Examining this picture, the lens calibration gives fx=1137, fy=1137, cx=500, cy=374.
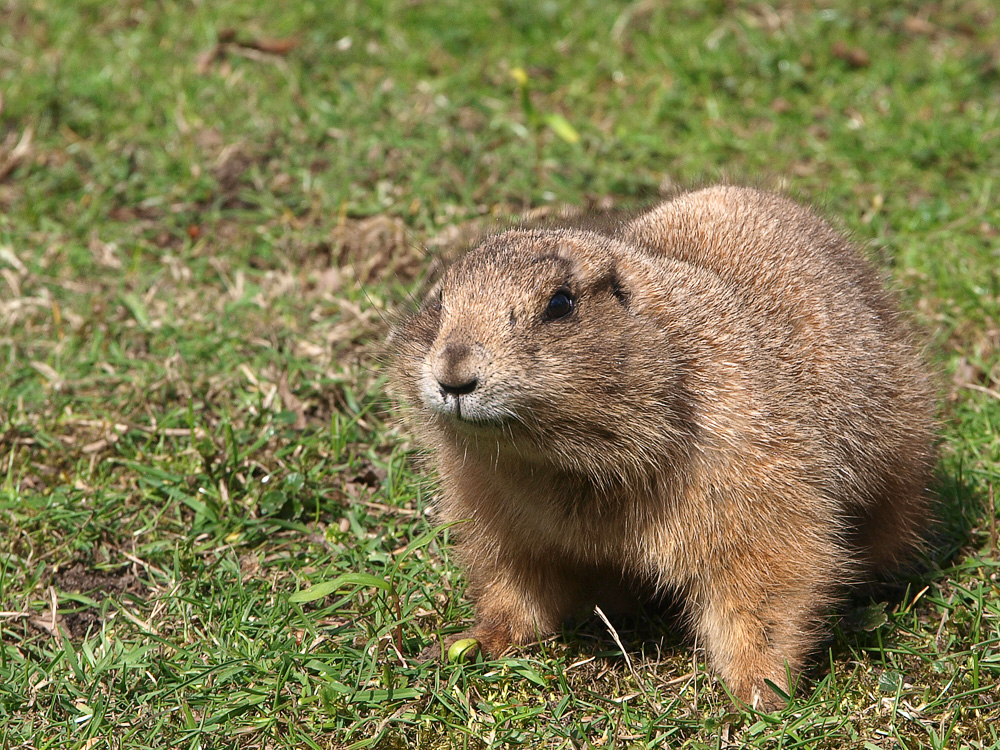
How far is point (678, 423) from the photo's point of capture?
399cm

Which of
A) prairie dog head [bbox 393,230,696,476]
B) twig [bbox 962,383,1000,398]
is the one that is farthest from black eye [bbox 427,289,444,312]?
twig [bbox 962,383,1000,398]

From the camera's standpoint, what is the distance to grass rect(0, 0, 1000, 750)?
4262 millimetres

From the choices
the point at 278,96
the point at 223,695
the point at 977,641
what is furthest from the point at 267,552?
the point at 278,96

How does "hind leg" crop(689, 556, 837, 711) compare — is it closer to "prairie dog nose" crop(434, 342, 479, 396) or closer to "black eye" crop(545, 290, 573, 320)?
"black eye" crop(545, 290, 573, 320)

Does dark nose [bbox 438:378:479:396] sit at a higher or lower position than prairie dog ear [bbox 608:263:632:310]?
lower

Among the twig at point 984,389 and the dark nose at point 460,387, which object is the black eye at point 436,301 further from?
the twig at point 984,389

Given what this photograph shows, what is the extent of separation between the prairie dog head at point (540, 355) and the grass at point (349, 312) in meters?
0.76

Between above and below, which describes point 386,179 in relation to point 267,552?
above

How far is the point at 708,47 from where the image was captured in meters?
8.31

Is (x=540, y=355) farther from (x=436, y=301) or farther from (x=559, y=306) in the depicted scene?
(x=436, y=301)

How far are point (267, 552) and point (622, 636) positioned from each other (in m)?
1.59

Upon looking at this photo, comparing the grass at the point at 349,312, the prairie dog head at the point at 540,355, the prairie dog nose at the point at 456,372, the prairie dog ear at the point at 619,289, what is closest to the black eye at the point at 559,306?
the prairie dog head at the point at 540,355

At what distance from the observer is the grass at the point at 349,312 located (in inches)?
168

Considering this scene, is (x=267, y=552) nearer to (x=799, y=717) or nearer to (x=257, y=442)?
(x=257, y=442)
